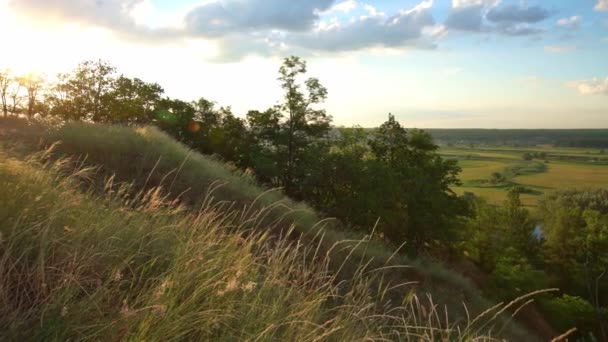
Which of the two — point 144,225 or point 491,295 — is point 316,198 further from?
point 144,225

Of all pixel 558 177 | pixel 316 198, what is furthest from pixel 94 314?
pixel 558 177

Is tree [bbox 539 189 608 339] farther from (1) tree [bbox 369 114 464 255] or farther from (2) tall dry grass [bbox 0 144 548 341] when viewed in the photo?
(2) tall dry grass [bbox 0 144 548 341]

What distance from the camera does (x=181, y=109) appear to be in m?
35.4

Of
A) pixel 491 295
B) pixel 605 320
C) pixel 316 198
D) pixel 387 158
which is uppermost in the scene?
pixel 387 158

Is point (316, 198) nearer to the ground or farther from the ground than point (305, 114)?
nearer to the ground

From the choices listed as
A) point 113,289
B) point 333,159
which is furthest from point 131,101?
point 113,289

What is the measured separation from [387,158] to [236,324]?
110ft

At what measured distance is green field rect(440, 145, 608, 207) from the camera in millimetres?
110312

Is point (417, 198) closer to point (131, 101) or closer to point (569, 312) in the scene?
point (569, 312)

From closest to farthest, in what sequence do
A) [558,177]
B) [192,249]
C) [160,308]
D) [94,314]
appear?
[160,308]
[94,314]
[192,249]
[558,177]

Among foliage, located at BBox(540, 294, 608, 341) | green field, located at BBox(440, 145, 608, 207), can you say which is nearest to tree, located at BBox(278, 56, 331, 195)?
foliage, located at BBox(540, 294, 608, 341)

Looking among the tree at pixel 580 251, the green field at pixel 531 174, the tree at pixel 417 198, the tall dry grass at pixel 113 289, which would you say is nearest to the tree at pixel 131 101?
the tree at pixel 417 198

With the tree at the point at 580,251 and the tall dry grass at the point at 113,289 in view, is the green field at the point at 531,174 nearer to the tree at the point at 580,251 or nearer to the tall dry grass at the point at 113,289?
the tree at the point at 580,251

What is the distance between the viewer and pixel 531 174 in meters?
145
